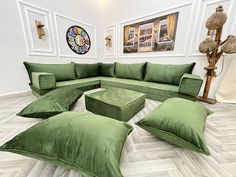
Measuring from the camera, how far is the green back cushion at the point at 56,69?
7.23 ft

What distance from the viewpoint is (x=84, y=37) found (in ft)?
11.2

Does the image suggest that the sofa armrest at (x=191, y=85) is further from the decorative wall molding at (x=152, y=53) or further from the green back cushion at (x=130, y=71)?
the green back cushion at (x=130, y=71)

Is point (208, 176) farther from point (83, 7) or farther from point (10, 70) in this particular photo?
point (83, 7)

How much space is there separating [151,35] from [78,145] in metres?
2.89

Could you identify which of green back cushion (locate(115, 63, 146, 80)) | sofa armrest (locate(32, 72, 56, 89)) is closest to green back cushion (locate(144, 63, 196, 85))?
green back cushion (locate(115, 63, 146, 80))

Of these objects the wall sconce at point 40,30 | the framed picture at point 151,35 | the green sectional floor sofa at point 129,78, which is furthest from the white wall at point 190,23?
the wall sconce at point 40,30

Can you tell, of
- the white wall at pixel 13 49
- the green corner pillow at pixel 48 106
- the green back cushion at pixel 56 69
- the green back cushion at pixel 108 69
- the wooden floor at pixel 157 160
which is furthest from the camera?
the green back cushion at pixel 108 69

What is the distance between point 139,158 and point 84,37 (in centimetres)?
357

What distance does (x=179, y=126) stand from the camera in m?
0.86

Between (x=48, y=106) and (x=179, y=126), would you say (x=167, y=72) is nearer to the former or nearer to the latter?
(x=179, y=126)

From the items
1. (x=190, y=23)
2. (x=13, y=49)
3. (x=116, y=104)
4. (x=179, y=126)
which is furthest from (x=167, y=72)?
(x=13, y=49)

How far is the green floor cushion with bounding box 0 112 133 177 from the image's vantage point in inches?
21.5

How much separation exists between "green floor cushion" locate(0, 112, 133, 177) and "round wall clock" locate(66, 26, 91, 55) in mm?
2939

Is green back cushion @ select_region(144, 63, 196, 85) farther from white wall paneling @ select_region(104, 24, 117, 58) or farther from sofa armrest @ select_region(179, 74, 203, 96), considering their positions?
white wall paneling @ select_region(104, 24, 117, 58)
